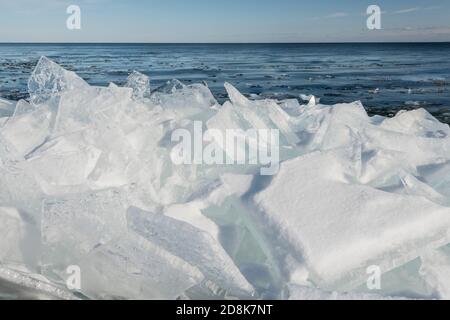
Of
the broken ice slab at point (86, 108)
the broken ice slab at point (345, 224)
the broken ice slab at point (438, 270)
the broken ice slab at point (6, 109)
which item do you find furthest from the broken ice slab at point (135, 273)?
the broken ice slab at point (6, 109)

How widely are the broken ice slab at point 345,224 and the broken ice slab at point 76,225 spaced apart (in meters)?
0.89

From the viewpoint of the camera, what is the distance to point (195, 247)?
7.43ft

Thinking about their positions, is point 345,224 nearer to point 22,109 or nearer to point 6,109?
point 22,109

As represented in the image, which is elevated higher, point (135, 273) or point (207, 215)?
point (207, 215)

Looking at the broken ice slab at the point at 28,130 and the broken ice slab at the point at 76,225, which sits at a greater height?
the broken ice slab at the point at 28,130

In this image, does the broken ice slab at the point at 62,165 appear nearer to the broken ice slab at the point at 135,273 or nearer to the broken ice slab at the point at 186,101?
the broken ice slab at the point at 135,273

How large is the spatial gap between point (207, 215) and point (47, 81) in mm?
2727

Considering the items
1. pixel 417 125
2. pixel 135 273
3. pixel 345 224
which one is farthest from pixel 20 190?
pixel 417 125

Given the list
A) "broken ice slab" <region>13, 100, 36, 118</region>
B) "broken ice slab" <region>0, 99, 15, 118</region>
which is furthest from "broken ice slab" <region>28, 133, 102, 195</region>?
"broken ice slab" <region>0, 99, 15, 118</region>

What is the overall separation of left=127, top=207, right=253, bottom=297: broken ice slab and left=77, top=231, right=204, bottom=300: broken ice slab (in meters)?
0.04

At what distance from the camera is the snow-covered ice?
2.27m

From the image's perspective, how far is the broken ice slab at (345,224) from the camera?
2.28 m

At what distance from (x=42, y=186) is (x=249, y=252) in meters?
1.41

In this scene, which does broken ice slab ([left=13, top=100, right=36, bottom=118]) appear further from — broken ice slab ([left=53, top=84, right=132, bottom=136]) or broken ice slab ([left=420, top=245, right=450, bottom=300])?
broken ice slab ([left=420, top=245, right=450, bottom=300])
